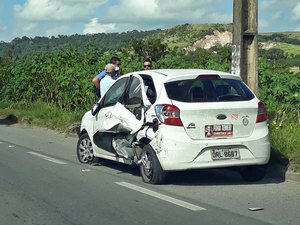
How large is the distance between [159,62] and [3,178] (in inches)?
371

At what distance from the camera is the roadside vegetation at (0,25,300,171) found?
13.5 m

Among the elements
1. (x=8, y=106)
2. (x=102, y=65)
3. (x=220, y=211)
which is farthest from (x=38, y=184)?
(x=8, y=106)

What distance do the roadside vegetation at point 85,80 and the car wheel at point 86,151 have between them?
3186 mm

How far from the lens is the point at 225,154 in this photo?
29.5 ft

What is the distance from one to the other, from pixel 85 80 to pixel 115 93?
31.5ft

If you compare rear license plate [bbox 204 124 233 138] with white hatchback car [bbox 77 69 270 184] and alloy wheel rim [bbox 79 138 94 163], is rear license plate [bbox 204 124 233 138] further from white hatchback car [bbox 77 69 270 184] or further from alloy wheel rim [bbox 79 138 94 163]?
alloy wheel rim [bbox 79 138 94 163]

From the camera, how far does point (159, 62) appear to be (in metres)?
18.8

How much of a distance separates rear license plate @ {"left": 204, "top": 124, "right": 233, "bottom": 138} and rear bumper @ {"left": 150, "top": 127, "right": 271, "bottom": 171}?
0.08 meters

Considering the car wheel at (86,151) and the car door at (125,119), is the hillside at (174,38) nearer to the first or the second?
the car wheel at (86,151)

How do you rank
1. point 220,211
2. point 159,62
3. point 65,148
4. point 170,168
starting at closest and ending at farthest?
point 220,211 < point 170,168 < point 65,148 < point 159,62

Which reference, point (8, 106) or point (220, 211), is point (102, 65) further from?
point (220, 211)

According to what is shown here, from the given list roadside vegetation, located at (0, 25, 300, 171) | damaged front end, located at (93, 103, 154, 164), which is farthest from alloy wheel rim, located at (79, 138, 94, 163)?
roadside vegetation, located at (0, 25, 300, 171)

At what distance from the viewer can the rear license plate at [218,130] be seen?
352 inches

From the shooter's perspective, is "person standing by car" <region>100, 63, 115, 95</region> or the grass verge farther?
the grass verge
